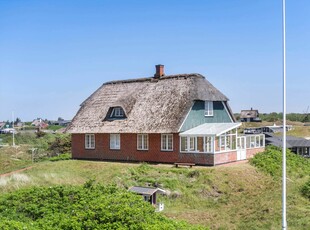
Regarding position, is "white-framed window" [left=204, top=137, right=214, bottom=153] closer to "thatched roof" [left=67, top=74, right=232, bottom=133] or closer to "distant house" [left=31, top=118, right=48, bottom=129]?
"thatched roof" [left=67, top=74, right=232, bottom=133]

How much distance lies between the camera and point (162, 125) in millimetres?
29188

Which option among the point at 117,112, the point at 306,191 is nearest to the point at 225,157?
the point at 306,191

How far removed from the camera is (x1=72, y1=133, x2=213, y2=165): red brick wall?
92.6 feet

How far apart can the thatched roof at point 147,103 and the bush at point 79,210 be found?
15.4m

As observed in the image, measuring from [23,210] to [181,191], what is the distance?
1114cm

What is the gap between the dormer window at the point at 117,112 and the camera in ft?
107

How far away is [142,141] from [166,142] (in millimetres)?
2079

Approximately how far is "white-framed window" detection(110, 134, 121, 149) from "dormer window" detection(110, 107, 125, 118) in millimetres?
1588

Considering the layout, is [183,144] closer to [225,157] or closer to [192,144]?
[192,144]

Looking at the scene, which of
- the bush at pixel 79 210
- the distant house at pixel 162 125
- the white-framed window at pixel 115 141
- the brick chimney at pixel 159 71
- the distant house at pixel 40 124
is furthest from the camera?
the distant house at pixel 40 124

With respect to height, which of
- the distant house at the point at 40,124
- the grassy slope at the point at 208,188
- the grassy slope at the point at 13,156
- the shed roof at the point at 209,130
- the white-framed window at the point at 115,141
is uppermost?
the shed roof at the point at 209,130

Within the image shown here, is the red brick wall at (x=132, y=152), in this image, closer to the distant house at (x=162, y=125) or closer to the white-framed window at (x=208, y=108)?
the distant house at (x=162, y=125)

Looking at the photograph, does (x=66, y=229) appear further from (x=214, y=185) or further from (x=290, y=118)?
(x=290, y=118)

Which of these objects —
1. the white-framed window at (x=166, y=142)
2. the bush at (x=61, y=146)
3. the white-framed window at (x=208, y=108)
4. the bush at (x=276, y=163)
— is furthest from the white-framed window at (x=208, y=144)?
the bush at (x=61, y=146)
